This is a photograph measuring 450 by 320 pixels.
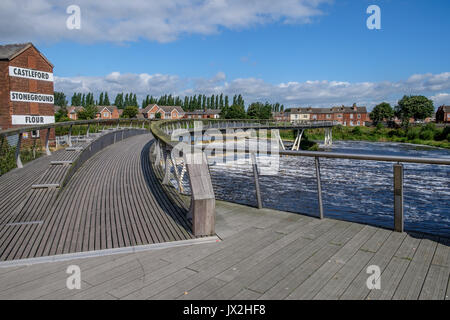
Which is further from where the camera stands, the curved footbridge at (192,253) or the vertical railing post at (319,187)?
the vertical railing post at (319,187)

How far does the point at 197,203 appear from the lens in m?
4.03

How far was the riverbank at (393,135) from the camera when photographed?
63.2m

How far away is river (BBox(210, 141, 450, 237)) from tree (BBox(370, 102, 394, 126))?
111m

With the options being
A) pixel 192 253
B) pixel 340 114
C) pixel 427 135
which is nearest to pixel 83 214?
pixel 192 253

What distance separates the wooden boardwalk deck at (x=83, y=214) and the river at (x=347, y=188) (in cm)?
134

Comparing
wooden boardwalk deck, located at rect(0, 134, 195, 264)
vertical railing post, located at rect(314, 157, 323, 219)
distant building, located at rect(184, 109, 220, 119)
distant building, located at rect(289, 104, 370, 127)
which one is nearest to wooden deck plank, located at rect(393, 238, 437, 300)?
vertical railing post, located at rect(314, 157, 323, 219)

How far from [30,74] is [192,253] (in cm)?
3593

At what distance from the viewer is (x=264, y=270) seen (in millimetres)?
3113

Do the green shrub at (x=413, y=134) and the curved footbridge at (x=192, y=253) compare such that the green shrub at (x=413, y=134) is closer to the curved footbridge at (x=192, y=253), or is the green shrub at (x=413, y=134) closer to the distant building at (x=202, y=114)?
the distant building at (x=202, y=114)

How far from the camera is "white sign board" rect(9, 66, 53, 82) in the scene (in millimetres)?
30234

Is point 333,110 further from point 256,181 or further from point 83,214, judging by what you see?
point 83,214

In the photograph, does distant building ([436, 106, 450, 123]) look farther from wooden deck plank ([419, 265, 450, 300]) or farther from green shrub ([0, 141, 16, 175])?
green shrub ([0, 141, 16, 175])

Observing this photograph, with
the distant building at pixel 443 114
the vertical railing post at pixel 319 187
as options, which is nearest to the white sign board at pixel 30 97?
the vertical railing post at pixel 319 187
